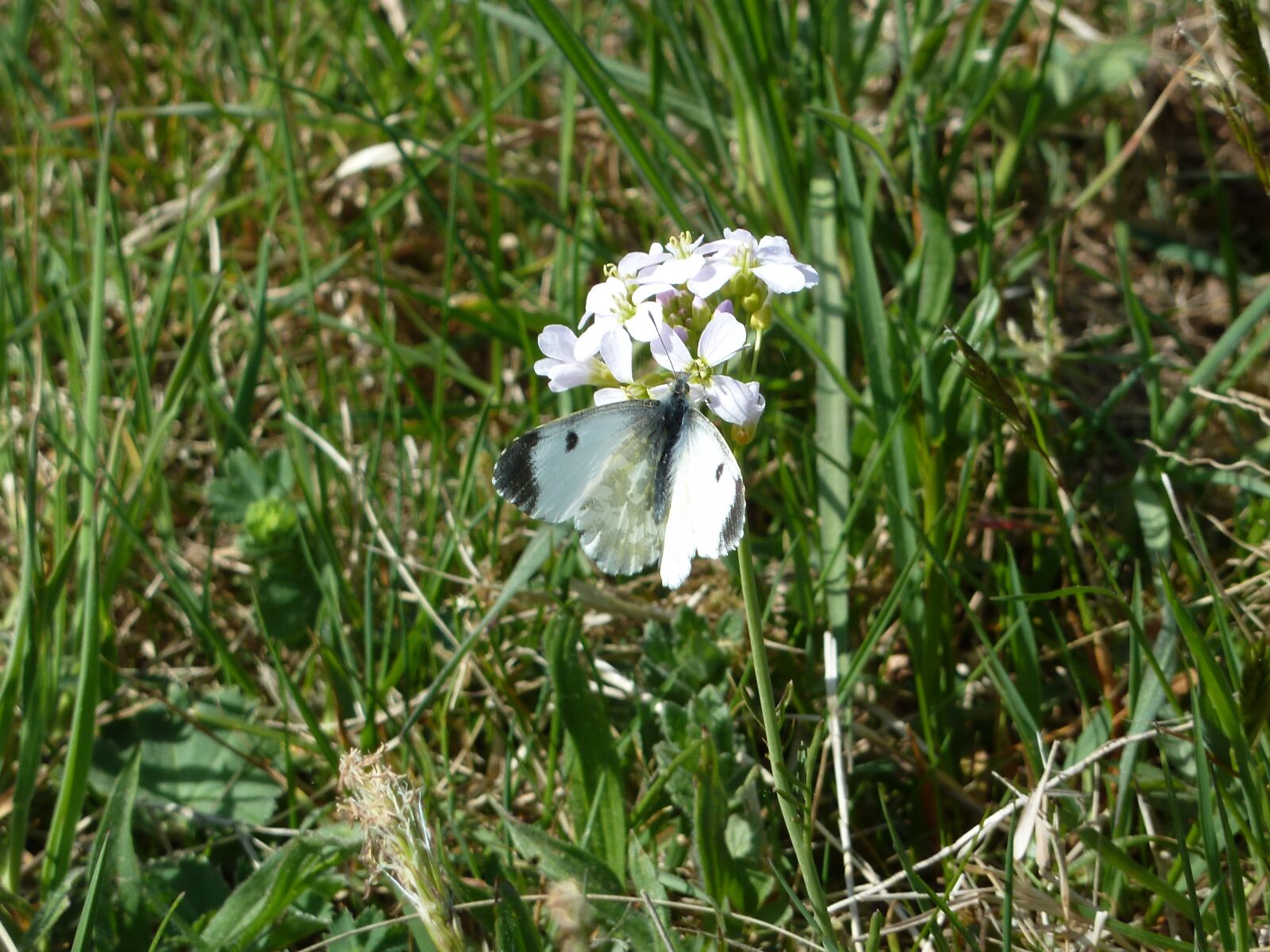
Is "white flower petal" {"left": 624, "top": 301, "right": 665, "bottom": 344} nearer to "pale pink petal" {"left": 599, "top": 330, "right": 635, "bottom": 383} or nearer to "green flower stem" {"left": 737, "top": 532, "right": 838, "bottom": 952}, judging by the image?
"pale pink petal" {"left": 599, "top": 330, "right": 635, "bottom": 383}

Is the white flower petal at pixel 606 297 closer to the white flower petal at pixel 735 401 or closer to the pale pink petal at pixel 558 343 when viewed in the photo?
the pale pink petal at pixel 558 343

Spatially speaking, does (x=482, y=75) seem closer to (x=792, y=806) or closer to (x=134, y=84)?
(x=134, y=84)

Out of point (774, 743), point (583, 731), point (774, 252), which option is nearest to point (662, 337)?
point (774, 252)

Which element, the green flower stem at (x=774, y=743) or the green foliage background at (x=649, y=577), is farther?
the green foliage background at (x=649, y=577)

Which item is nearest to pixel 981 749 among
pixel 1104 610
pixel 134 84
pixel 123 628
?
pixel 1104 610

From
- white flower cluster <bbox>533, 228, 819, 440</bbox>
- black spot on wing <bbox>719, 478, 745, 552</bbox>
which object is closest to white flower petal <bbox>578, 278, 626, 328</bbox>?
white flower cluster <bbox>533, 228, 819, 440</bbox>

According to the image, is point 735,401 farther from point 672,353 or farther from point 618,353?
point 618,353

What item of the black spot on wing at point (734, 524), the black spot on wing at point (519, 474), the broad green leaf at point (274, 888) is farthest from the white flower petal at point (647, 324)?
the broad green leaf at point (274, 888)
